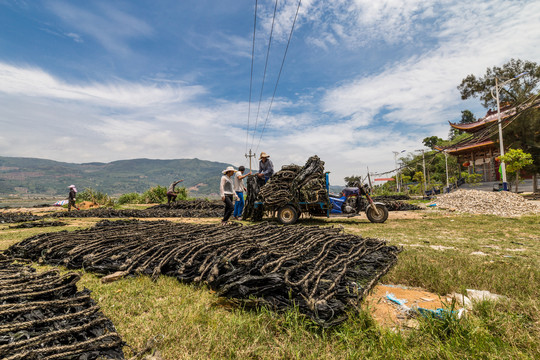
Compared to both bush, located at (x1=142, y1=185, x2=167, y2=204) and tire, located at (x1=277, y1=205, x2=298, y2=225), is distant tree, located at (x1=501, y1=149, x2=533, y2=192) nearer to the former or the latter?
tire, located at (x1=277, y1=205, x2=298, y2=225)

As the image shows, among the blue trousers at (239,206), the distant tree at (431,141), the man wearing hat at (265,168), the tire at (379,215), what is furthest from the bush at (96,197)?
the distant tree at (431,141)

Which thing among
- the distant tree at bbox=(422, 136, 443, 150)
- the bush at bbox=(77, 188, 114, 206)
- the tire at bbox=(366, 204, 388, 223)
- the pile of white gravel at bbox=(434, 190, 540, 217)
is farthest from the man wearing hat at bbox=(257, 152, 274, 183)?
the distant tree at bbox=(422, 136, 443, 150)

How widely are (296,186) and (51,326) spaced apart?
287 inches

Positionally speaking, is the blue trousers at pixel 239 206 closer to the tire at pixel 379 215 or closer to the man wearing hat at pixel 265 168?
the man wearing hat at pixel 265 168

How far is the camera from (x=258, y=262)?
2975mm

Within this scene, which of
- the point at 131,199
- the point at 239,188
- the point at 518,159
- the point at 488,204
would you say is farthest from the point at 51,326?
the point at 518,159

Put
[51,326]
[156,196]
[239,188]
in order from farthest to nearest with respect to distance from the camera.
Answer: [156,196] → [239,188] → [51,326]

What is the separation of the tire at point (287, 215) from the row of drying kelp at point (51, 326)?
669cm

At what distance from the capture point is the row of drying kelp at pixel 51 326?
159 cm

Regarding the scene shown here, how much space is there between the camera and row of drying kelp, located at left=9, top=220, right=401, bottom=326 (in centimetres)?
238

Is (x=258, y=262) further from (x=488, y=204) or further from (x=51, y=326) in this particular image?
(x=488, y=204)

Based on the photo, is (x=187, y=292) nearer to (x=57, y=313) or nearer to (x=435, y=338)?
(x=57, y=313)

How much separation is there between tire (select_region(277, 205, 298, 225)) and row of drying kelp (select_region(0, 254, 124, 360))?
669cm

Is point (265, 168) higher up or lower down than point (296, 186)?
higher up
